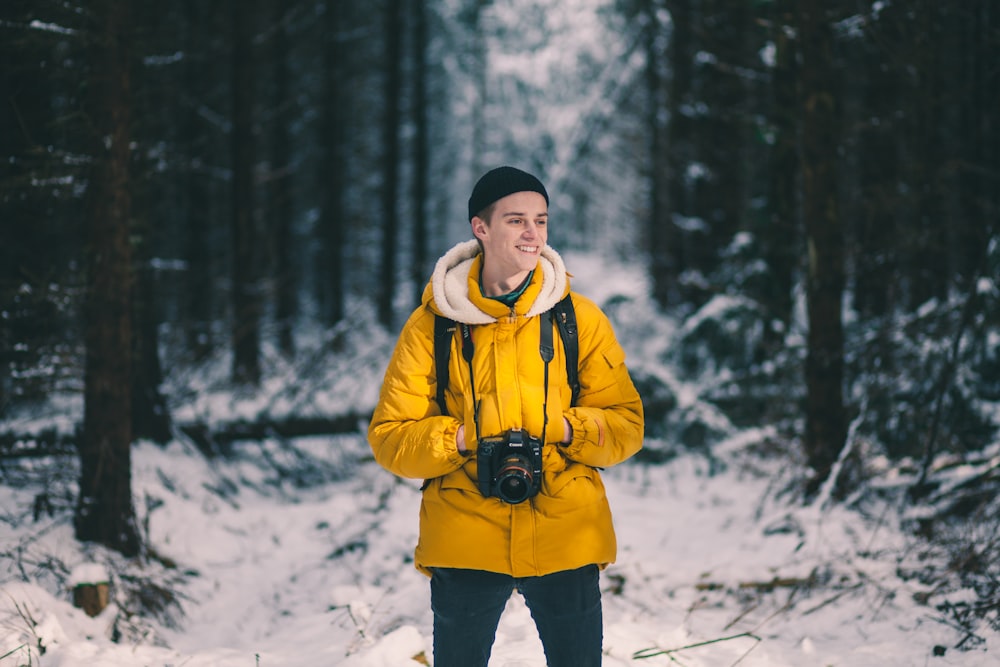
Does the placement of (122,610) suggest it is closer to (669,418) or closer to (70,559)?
(70,559)

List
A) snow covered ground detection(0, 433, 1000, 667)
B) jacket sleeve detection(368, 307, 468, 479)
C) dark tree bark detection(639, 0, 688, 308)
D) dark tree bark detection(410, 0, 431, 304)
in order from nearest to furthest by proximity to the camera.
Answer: jacket sleeve detection(368, 307, 468, 479) < snow covered ground detection(0, 433, 1000, 667) < dark tree bark detection(639, 0, 688, 308) < dark tree bark detection(410, 0, 431, 304)

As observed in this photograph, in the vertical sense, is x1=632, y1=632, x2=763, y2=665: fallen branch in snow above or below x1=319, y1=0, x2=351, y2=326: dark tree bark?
below

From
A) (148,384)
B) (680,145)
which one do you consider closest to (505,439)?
(148,384)

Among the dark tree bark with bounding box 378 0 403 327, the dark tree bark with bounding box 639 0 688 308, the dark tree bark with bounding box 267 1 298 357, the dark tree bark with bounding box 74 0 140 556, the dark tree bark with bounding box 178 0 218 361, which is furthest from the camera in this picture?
the dark tree bark with bounding box 378 0 403 327

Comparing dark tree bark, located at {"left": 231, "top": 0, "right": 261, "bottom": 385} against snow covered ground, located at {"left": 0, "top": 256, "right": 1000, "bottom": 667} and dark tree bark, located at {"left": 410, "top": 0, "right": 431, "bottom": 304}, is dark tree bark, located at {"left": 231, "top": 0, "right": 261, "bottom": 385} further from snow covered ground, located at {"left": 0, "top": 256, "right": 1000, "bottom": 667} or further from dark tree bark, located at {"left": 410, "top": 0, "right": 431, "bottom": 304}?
dark tree bark, located at {"left": 410, "top": 0, "right": 431, "bottom": 304}

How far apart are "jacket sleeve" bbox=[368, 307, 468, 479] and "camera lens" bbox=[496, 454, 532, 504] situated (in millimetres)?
180

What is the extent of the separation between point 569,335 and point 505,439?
45 cm

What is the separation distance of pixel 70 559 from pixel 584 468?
4.12 m

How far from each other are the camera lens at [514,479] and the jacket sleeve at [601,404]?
0.24 m

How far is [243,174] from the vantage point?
40.3 feet

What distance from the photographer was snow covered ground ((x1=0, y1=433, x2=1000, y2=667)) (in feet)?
13.7

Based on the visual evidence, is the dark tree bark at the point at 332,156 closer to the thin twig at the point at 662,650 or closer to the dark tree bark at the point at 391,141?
the dark tree bark at the point at 391,141

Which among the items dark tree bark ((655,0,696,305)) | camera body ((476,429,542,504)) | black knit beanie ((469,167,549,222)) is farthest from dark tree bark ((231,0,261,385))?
camera body ((476,429,542,504))

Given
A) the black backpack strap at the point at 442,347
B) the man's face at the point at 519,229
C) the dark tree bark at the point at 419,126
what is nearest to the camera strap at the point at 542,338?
the black backpack strap at the point at 442,347
